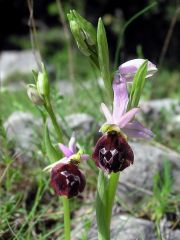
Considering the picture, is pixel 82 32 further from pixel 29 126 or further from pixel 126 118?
pixel 29 126

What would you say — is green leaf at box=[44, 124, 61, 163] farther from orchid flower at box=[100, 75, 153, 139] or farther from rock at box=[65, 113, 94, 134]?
rock at box=[65, 113, 94, 134]

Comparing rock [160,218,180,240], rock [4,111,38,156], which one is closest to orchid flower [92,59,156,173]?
rock [160,218,180,240]

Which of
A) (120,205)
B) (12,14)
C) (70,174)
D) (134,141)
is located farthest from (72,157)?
(12,14)

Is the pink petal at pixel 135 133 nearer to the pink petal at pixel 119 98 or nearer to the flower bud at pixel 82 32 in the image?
the pink petal at pixel 119 98

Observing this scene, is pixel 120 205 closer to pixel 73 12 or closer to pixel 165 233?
pixel 165 233

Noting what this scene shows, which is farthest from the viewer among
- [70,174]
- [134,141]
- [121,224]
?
[134,141]

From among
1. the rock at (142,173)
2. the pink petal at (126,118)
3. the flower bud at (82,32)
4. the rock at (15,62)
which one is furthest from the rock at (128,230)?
the rock at (15,62)
